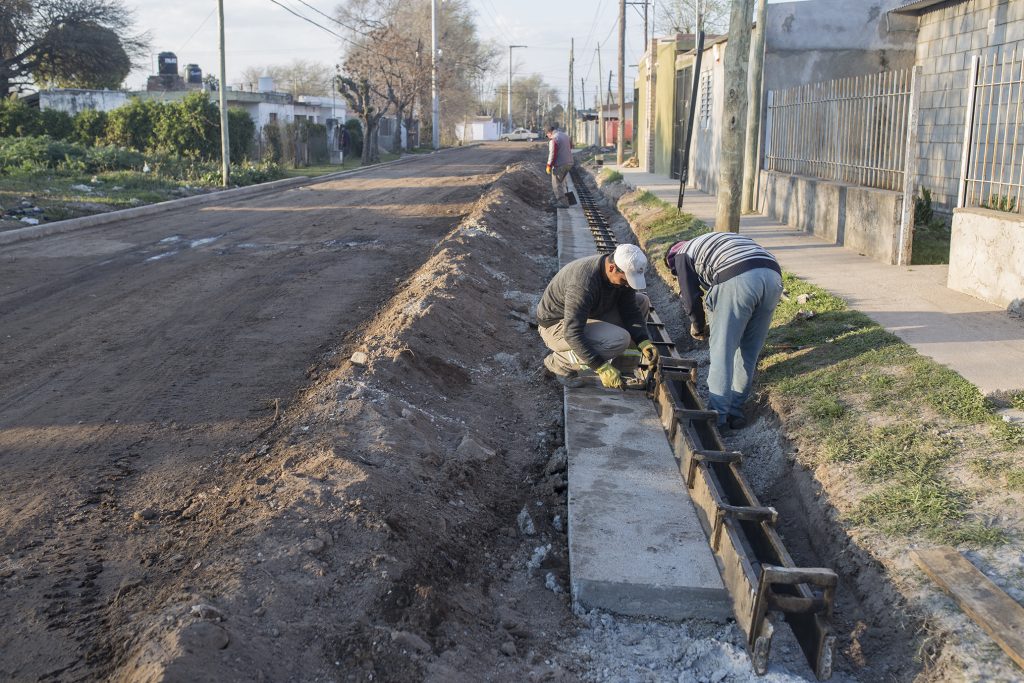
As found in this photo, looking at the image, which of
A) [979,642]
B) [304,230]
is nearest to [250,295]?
[304,230]

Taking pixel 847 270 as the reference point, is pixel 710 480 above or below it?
below

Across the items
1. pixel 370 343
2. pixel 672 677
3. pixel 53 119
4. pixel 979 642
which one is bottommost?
pixel 672 677

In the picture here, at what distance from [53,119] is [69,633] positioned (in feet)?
107

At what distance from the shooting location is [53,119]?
103 feet

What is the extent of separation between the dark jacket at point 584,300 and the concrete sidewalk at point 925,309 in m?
2.24

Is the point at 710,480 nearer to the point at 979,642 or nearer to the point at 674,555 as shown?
the point at 674,555

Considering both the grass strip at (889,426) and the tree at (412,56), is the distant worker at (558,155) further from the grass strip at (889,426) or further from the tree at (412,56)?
the tree at (412,56)

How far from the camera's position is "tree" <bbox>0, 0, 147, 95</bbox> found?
3856cm

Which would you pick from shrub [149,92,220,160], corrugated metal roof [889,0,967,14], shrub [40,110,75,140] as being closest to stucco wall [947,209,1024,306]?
corrugated metal roof [889,0,967,14]

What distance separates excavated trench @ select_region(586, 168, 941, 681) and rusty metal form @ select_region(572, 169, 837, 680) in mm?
214

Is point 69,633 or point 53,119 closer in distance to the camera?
point 69,633

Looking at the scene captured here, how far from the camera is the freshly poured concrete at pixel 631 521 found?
14.9 feet

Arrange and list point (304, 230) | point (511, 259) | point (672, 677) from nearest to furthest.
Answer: point (672, 677) < point (511, 259) < point (304, 230)

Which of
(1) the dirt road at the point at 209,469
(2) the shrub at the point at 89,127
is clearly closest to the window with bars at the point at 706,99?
(1) the dirt road at the point at 209,469
